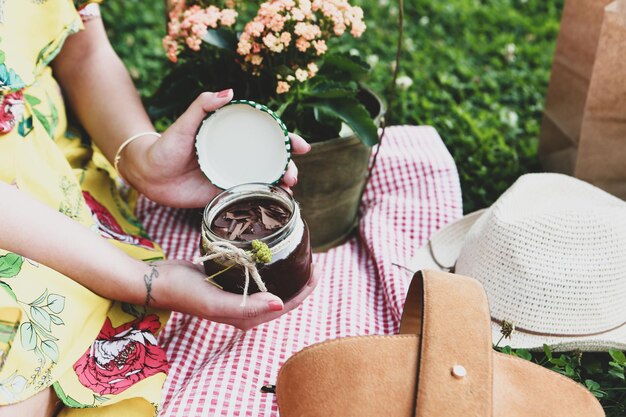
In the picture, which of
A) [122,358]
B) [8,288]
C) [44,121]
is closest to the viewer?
[8,288]

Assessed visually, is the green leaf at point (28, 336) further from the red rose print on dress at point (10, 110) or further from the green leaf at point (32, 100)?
the green leaf at point (32, 100)

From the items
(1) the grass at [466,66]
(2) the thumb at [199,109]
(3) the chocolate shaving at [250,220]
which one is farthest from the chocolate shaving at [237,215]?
(1) the grass at [466,66]

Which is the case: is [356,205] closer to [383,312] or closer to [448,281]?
[383,312]

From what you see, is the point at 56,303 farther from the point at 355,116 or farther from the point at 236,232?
the point at 355,116

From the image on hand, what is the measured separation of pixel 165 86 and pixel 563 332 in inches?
47.9

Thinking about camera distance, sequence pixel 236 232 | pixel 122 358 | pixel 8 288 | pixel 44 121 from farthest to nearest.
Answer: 1. pixel 44 121
2. pixel 122 358
3. pixel 236 232
4. pixel 8 288

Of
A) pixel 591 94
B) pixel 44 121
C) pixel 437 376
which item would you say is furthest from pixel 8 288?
pixel 591 94

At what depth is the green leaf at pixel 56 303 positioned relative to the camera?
3.72ft

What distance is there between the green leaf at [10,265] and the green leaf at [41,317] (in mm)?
70

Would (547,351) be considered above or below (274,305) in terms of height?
below

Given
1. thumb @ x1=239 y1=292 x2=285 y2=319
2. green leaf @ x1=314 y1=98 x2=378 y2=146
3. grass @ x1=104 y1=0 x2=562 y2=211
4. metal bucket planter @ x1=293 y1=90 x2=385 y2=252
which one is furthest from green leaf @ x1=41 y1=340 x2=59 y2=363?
grass @ x1=104 y1=0 x2=562 y2=211

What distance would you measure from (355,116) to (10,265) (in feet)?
2.83

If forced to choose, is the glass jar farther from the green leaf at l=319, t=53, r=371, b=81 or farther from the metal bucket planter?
the green leaf at l=319, t=53, r=371, b=81

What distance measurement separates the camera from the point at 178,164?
4.74 ft
